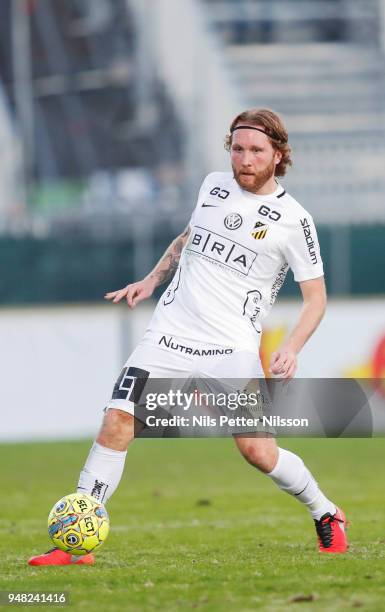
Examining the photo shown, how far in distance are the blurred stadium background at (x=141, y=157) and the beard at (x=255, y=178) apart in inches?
350

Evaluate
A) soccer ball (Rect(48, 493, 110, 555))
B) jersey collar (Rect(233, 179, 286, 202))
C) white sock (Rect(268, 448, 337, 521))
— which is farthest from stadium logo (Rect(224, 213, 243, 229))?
soccer ball (Rect(48, 493, 110, 555))

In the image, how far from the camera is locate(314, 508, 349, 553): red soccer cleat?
275 inches

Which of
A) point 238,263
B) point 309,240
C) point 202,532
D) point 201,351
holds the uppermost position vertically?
point 309,240

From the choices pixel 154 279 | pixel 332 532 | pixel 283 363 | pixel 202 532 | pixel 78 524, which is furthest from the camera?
pixel 202 532

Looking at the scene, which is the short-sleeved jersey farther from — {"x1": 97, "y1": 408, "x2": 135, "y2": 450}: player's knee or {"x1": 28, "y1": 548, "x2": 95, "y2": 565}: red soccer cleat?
{"x1": 28, "y1": 548, "x2": 95, "y2": 565}: red soccer cleat

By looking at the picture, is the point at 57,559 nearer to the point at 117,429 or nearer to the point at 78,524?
the point at 78,524

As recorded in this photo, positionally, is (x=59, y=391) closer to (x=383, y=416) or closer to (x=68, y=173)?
(x=383, y=416)

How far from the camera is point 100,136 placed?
3231cm

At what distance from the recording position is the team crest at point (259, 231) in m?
6.57

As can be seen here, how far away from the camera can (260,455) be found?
6.59 meters

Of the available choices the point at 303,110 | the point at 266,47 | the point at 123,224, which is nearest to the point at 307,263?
the point at 123,224

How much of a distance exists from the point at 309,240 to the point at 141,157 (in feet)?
82.1

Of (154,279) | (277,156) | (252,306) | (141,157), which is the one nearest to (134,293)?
(154,279)

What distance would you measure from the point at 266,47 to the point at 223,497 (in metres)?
21.2
